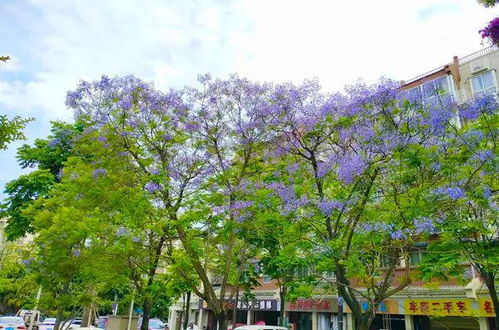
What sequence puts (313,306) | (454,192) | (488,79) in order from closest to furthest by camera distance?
(454,192) → (488,79) → (313,306)

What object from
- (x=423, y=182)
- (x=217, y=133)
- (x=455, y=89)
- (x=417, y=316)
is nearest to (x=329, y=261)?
(x=423, y=182)

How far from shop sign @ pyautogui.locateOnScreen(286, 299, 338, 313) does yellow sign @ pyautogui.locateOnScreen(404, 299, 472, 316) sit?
4.70 metres

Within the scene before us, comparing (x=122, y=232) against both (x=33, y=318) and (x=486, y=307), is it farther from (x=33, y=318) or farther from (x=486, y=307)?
(x=486, y=307)

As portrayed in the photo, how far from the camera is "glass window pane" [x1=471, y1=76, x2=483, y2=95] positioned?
76.8 feet

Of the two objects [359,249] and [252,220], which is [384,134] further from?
[252,220]

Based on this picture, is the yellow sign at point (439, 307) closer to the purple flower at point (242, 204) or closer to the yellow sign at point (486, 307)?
the yellow sign at point (486, 307)

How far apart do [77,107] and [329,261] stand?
877 cm

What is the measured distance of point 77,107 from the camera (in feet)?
42.3

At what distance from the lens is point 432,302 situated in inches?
775

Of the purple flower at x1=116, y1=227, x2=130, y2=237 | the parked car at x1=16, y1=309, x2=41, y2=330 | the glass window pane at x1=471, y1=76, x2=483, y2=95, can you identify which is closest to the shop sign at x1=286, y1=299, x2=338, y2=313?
the glass window pane at x1=471, y1=76, x2=483, y2=95

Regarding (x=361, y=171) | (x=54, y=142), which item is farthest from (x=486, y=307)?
(x=54, y=142)

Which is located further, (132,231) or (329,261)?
(132,231)

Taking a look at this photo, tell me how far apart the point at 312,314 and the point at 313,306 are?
2.24 ft

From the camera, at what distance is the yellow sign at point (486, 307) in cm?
1759
